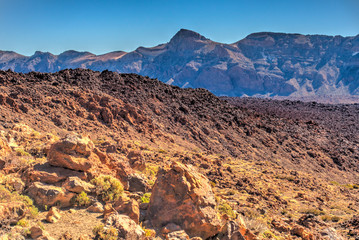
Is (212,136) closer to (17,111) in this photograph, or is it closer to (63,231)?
(17,111)

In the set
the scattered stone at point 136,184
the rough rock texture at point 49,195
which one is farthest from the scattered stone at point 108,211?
the scattered stone at point 136,184

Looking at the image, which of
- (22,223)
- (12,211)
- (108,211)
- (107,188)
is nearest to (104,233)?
(108,211)

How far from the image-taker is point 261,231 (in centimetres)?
971

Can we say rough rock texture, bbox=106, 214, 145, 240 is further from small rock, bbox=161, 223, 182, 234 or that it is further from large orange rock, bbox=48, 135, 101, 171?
large orange rock, bbox=48, 135, 101, 171

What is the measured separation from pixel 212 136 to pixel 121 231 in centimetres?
2518

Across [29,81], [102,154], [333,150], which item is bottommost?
[333,150]

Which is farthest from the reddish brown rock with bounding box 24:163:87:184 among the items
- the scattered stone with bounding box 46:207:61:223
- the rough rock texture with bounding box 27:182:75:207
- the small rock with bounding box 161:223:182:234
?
the small rock with bounding box 161:223:182:234

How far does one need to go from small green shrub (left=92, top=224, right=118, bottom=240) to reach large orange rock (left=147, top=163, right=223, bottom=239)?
131cm

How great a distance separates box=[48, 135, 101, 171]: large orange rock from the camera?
8.53 m

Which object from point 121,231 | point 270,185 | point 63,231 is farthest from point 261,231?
point 270,185

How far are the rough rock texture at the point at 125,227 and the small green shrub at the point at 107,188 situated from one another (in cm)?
152

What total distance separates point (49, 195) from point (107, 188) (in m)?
1.51

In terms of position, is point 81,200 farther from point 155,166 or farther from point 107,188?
point 155,166

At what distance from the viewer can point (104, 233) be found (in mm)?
6379
